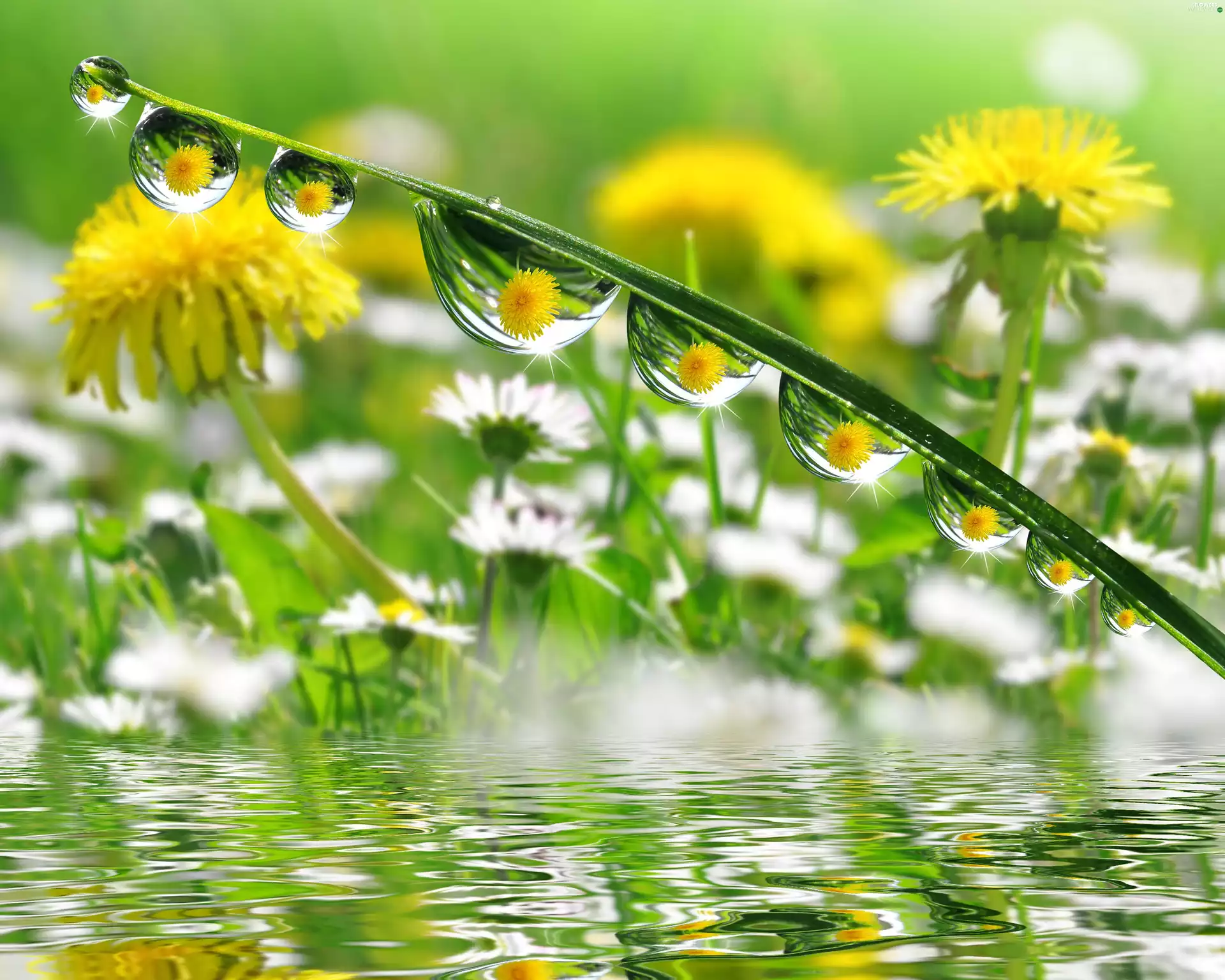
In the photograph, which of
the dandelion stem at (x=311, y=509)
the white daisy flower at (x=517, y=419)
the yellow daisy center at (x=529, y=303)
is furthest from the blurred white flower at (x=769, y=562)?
the yellow daisy center at (x=529, y=303)

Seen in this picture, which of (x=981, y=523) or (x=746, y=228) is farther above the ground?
(x=746, y=228)

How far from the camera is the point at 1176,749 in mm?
850

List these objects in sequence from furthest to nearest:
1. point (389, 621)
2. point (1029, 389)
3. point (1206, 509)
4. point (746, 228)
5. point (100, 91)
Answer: point (746, 228) < point (1206, 509) < point (1029, 389) < point (389, 621) < point (100, 91)

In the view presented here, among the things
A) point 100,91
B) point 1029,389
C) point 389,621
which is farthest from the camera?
point 1029,389

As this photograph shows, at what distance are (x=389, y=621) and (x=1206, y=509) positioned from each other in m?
0.75

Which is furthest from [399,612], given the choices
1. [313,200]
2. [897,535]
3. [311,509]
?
[313,200]

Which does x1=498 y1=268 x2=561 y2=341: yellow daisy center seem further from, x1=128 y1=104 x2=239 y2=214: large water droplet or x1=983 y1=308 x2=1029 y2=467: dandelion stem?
x1=983 y1=308 x2=1029 y2=467: dandelion stem

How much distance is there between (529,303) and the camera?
18.0 inches

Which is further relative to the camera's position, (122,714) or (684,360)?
(122,714)

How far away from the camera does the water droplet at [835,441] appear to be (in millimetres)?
476

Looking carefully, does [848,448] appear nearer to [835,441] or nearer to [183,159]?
[835,441]

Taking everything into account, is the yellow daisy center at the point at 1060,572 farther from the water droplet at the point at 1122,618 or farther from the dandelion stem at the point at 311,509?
the dandelion stem at the point at 311,509

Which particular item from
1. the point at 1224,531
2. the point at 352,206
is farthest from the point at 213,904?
the point at 1224,531

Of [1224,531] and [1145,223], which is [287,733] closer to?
[1224,531]
